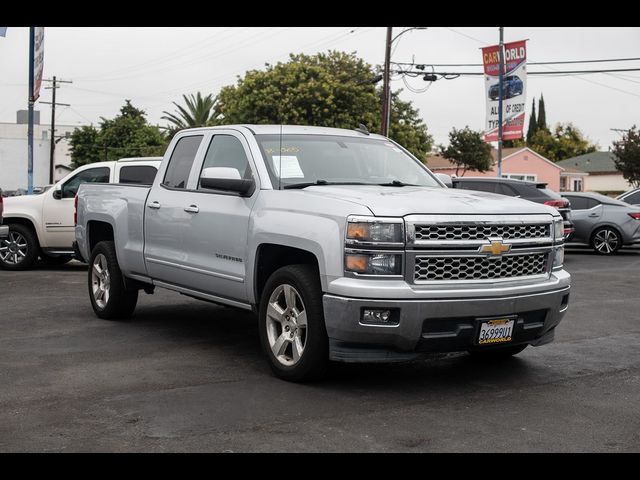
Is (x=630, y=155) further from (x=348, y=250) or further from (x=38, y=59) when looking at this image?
(x=348, y=250)

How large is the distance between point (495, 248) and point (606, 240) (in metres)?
16.0

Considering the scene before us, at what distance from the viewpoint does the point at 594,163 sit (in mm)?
95375

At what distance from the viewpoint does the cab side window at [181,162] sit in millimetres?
8555

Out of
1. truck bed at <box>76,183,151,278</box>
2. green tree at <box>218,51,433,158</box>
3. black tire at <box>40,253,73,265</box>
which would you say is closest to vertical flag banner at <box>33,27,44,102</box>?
black tire at <box>40,253,73,265</box>

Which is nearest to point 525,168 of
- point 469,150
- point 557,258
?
point 469,150

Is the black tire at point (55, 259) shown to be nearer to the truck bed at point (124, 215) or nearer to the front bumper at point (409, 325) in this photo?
the truck bed at point (124, 215)

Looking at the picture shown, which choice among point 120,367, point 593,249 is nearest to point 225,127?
point 120,367

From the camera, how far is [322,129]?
846 cm

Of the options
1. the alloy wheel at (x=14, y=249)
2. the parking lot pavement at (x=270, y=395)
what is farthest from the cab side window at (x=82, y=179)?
the parking lot pavement at (x=270, y=395)

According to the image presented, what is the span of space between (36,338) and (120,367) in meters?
1.74

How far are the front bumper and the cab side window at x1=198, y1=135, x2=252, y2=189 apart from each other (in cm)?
184

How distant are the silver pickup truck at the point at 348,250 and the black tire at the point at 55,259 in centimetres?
838

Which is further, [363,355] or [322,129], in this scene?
[322,129]
